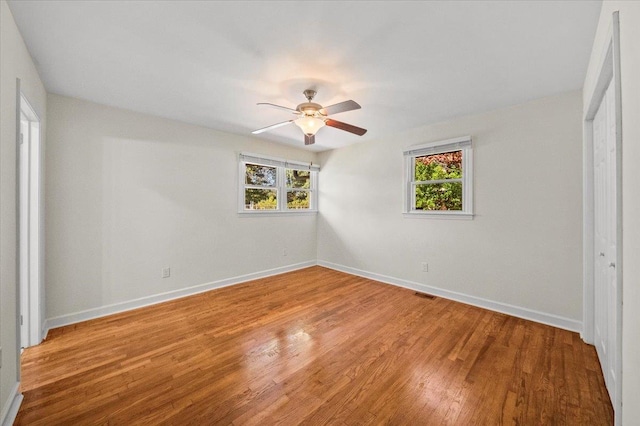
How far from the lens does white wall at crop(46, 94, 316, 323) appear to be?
2.77 metres

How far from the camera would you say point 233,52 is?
6.54 feet

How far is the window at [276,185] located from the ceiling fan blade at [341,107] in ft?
7.29

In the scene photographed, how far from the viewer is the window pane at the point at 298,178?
5149mm

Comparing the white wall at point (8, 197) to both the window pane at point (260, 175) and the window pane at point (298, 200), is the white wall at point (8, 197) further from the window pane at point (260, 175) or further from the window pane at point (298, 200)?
the window pane at point (298, 200)

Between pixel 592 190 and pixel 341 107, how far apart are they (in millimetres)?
2429

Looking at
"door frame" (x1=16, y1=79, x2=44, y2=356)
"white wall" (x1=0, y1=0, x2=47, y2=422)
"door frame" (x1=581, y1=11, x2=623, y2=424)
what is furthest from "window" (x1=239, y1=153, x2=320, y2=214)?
"door frame" (x1=581, y1=11, x2=623, y2=424)

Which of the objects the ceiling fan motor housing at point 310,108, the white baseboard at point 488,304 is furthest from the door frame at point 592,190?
the ceiling fan motor housing at point 310,108

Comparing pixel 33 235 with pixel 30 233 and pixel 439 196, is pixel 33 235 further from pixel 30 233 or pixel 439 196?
pixel 439 196

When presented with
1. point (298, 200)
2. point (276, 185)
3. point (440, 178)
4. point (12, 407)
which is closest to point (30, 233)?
point (12, 407)

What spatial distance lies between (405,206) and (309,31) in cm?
294

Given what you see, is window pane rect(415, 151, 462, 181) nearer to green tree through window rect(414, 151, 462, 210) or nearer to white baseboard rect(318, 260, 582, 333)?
green tree through window rect(414, 151, 462, 210)

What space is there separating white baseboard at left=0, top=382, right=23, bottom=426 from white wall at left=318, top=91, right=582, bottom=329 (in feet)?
13.3

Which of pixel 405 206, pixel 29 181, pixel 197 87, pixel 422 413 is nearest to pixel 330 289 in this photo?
pixel 405 206

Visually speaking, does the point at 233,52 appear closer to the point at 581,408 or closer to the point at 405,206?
the point at 405,206
